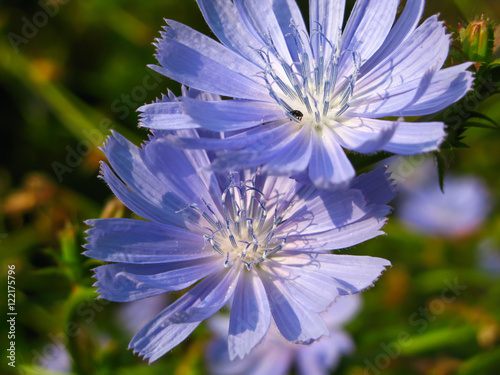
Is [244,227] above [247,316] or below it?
above

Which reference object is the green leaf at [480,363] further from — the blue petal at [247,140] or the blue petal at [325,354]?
the blue petal at [247,140]

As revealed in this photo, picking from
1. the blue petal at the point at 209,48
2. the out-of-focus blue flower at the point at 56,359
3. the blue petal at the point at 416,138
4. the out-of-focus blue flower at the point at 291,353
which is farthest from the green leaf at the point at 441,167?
the out-of-focus blue flower at the point at 56,359

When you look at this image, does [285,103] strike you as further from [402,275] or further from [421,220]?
[421,220]

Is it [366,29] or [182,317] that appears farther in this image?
[366,29]

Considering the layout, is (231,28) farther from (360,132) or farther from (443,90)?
(443,90)

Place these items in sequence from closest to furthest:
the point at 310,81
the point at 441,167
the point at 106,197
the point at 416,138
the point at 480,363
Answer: the point at 416,138 < the point at 441,167 < the point at 310,81 < the point at 480,363 < the point at 106,197

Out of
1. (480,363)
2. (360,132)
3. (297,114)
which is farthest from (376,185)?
(480,363)

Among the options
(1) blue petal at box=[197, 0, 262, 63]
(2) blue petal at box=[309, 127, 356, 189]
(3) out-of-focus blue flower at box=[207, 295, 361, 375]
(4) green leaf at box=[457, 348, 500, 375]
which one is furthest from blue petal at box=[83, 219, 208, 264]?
(4) green leaf at box=[457, 348, 500, 375]
